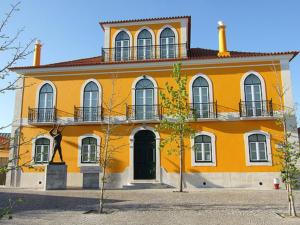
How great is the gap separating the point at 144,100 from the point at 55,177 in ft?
22.4

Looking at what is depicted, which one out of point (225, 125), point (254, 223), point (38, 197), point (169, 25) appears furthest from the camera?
point (169, 25)

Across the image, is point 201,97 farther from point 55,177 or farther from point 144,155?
point 55,177

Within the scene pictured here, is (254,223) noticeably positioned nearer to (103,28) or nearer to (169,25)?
(169,25)

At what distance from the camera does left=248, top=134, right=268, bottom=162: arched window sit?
17828 mm

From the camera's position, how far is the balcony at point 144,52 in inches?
809

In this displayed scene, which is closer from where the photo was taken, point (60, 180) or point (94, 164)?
point (60, 180)

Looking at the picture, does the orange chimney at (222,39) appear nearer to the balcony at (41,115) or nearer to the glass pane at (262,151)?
the glass pane at (262,151)

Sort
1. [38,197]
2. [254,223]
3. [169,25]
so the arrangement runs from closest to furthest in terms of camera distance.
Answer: [254,223] < [38,197] < [169,25]

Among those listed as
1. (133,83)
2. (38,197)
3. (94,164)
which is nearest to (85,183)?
(94,164)

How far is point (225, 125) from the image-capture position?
18.5 metres

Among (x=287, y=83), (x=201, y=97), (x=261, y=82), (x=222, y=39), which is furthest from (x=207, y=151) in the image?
(x=222, y=39)

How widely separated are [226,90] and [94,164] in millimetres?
9036

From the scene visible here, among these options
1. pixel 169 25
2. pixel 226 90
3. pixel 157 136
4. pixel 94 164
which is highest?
pixel 169 25

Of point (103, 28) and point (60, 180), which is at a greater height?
point (103, 28)
